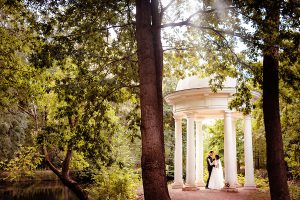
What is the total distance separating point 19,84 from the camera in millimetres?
13203

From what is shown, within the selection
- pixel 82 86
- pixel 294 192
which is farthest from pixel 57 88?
pixel 294 192

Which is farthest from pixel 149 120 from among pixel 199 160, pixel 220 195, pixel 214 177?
pixel 199 160

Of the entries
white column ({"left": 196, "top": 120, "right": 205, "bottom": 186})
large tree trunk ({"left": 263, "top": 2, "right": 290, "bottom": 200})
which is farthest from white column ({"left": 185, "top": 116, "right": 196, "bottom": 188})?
large tree trunk ({"left": 263, "top": 2, "right": 290, "bottom": 200})

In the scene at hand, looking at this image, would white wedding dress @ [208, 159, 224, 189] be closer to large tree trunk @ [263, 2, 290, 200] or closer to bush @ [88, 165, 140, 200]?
bush @ [88, 165, 140, 200]

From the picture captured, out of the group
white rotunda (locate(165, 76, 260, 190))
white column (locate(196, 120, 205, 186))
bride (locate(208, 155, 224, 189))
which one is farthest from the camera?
white column (locate(196, 120, 205, 186))

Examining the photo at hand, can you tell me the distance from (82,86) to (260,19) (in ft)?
20.6

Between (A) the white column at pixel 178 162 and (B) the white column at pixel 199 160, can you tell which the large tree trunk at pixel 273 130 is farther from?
(B) the white column at pixel 199 160

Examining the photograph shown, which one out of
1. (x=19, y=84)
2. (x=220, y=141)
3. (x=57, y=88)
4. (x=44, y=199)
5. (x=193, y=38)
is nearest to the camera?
(x=57, y=88)

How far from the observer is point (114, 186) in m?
16.8

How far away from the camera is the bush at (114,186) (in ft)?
54.5

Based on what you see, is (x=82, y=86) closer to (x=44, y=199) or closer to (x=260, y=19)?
(x=260, y=19)

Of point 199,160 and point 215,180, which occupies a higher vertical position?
point 199,160

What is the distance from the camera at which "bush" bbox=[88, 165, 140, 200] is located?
1662 cm

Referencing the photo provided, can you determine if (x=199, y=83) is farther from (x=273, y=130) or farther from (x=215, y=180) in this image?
(x=273, y=130)
